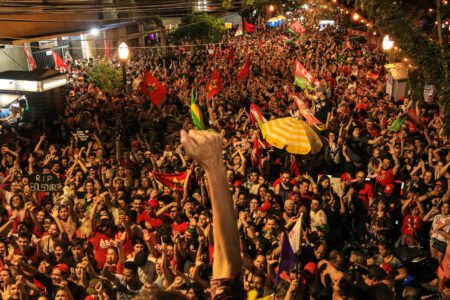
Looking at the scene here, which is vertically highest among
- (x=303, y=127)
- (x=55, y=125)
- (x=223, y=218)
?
(x=223, y=218)

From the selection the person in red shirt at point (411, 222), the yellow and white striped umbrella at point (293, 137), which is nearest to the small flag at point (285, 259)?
the person in red shirt at point (411, 222)

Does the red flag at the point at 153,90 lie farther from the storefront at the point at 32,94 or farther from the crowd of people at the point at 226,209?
the storefront at the point at 32,94

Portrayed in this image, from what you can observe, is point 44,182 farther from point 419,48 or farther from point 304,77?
point 304,77

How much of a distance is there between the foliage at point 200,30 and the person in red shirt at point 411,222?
71.2ft

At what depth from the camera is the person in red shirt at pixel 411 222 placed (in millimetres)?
6184

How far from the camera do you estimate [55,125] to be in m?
12.3

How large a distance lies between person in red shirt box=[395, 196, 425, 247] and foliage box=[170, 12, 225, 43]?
21.7 metres

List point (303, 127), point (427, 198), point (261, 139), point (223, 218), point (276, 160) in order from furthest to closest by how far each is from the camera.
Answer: point (261, 139), point (276, 160), point (303, 127), point (427, 198), point (223, 218)

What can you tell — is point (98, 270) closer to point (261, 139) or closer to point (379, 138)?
point (261, 139)

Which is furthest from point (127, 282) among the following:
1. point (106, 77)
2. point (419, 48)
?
point (106, 77)

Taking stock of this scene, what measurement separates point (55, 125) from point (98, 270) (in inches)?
279

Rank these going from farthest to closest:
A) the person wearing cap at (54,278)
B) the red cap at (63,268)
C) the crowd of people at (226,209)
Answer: the red cap at (63,268) < the person wearing cap at (54,278) < the crowd of people at (226,209)

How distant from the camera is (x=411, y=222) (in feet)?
21.1

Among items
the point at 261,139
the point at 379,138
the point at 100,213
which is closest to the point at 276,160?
the point at 261,139
